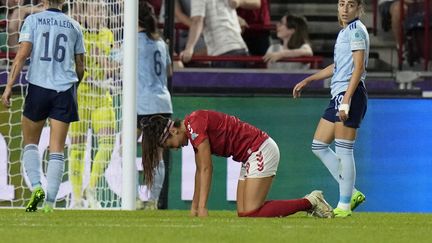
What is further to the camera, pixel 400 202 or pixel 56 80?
pixel 400 202

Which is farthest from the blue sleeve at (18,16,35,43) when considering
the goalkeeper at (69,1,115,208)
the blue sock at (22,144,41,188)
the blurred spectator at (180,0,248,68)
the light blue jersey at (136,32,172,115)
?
the blurred spectator at (180,0,248,68)

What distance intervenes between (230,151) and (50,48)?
1.81 m

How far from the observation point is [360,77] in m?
11.0

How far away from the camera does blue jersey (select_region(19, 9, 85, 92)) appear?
1155 centimetres

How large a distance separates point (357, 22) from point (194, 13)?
4.37 metres

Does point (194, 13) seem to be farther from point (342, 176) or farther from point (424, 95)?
point (342, 176)

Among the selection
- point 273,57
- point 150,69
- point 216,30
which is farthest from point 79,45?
point 273,57

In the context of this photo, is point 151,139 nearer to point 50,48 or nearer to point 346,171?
point 50,48

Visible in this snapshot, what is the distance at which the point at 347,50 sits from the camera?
439 inches

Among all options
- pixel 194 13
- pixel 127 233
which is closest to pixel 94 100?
pixel 194 13

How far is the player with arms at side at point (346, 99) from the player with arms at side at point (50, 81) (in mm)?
1824

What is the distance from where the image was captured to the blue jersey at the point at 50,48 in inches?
455

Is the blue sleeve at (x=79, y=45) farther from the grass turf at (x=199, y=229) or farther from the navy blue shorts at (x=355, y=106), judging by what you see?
the navy blue shorts at (x=355, y=106)

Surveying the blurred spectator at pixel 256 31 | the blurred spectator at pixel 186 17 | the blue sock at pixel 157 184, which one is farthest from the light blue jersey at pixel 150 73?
the blurred spectator at pixel 256 31
